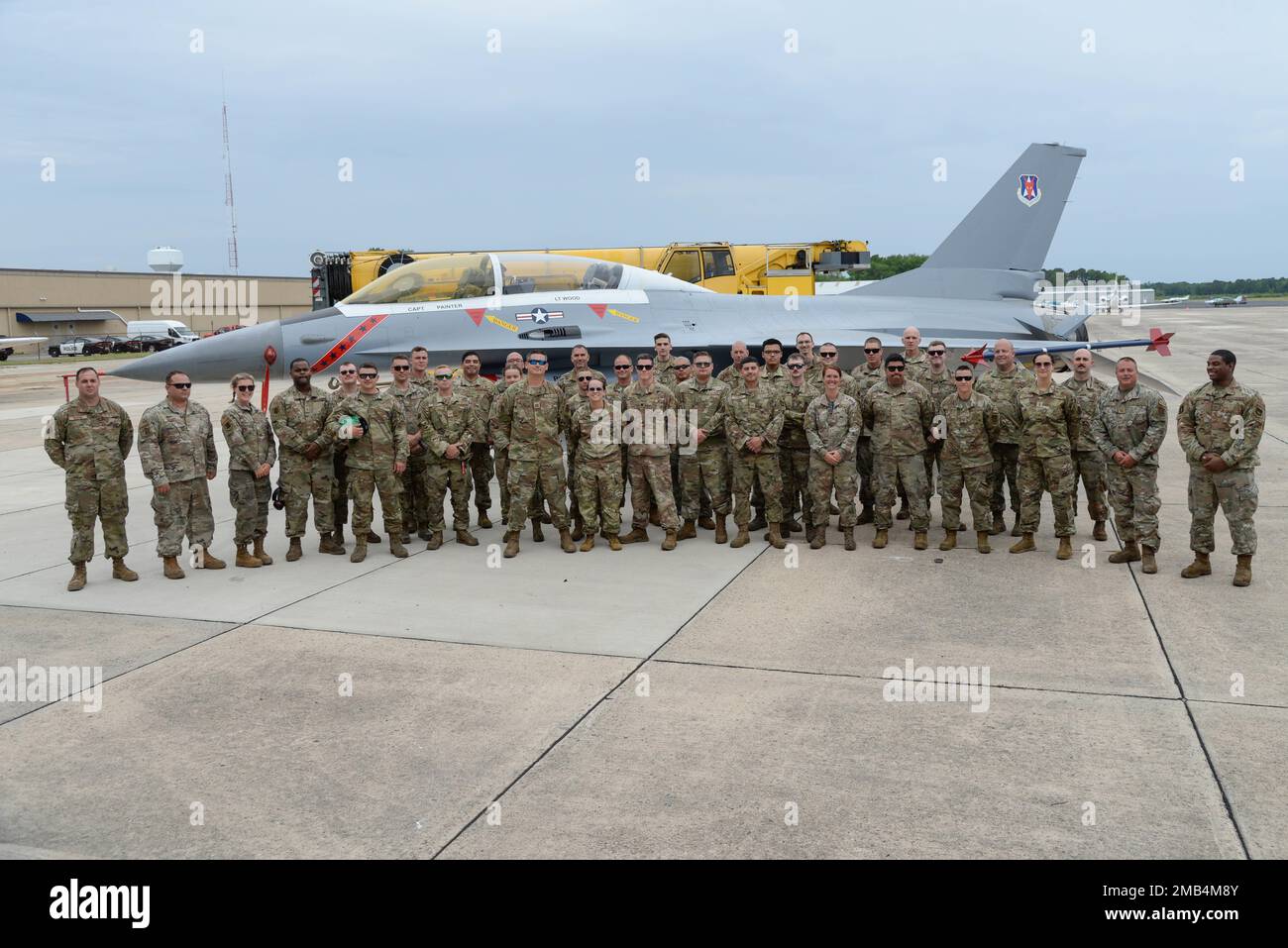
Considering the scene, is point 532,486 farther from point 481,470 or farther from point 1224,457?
point 1224,457

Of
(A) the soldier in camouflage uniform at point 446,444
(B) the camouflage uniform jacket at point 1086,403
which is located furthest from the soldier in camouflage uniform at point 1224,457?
(A) the soldier in camouflage uniform at point 446,444

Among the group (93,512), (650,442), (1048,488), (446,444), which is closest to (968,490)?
(1048,488)

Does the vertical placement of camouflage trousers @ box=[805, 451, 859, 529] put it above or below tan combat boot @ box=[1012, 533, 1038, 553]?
above

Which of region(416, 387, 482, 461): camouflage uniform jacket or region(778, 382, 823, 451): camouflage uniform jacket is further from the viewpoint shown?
region(778, 382, 823, 451): camouflage uniform jacket

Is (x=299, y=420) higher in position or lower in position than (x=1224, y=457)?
higher

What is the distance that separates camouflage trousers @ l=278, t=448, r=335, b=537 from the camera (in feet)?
26.5

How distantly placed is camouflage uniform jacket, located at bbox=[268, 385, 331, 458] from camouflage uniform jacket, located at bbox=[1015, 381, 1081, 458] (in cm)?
578

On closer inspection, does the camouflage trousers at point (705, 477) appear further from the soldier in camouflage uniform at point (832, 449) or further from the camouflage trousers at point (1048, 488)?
the camouflage trousers at point (1048, 488)

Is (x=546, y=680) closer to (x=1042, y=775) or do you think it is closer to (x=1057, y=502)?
(x=1042, y=775)

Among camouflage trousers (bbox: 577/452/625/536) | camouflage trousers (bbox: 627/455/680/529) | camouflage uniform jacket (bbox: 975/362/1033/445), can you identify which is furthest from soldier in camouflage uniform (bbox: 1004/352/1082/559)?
camouflage trousers (bbox: 577/452/625/536)

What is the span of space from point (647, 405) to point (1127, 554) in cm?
406

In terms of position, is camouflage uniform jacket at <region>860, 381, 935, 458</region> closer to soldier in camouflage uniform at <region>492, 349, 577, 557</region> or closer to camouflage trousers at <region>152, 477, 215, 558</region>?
soldier in camouflage uniform at <region>492, 349, 577, 557</region>

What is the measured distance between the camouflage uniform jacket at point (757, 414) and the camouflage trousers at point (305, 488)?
11.5 ft

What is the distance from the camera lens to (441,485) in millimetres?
8547
